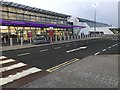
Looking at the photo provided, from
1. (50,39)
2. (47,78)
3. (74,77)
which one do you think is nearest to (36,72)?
(47,78)

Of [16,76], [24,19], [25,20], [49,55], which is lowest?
[16,76]

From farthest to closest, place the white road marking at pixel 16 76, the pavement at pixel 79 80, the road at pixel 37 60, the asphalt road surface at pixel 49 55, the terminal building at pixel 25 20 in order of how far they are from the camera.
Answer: the terminal building at pixel 25 20, the asphalt road surface at pixel 49 55, the road at pixel 37 60, the white road marking at pixel 16 76, the pavement at pixel 79 80

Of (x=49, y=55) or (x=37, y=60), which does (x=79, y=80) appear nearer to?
(x=37, y=60)

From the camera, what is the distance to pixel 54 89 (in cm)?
602

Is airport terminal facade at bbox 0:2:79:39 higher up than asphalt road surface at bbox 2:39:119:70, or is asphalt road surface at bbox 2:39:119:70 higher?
airport terminal facade at bbox 0:2:79:39

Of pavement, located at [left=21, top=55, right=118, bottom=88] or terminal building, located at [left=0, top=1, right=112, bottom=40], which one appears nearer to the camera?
pavement, located at [left=21, top=55, right=118, bottom=88]

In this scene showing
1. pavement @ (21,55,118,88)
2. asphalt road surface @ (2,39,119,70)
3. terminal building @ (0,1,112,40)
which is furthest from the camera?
terminal building @ (0,1,112,40)

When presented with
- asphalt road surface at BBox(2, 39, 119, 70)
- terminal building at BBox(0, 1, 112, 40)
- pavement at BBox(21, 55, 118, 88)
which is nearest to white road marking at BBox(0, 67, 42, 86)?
asphalt road surface at BBox(2, 39, 119, 70)

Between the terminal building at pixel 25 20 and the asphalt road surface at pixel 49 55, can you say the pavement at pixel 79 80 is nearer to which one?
the asphalt road surface at pixel 49 55

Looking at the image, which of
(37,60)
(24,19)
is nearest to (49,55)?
(37,60)

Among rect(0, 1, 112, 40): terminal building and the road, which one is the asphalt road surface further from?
rect(0, 1, 112, 40): terminal building

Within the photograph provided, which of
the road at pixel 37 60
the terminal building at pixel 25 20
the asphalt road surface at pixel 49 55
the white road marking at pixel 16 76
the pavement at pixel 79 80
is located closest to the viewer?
the pavement at pixel 79 80

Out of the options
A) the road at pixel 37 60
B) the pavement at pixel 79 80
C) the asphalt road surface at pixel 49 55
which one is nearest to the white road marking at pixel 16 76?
the road at pixel 37 60

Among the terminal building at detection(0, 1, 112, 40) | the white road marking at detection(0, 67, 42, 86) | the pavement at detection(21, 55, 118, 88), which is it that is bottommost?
the white road marking at detection(0, 67, 42, 86)
